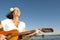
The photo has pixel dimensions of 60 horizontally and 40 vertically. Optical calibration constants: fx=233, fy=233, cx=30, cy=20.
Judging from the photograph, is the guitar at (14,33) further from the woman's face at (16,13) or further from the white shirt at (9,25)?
the woman's face at (16,13)

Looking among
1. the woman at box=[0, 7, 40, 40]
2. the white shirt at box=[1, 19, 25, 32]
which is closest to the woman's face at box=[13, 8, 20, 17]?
the woman at box=[0, 7, 40, 40]

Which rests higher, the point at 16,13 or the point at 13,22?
the point at 16,13

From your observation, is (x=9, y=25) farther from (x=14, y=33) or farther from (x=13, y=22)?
(x=14, y=33)

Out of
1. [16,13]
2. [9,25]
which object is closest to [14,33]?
[9,25]

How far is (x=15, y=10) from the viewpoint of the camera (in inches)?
214

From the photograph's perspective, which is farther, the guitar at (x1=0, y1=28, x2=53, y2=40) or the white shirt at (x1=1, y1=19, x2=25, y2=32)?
the white shirt at (x1=1, y1=19, x2=25, y2=32)

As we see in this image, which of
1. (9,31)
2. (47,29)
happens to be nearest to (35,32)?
(47,29)

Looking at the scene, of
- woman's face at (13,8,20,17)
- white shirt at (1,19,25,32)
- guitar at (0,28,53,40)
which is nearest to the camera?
guitar at (0,28,53,40)

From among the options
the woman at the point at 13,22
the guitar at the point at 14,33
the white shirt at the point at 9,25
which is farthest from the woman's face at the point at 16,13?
the guitar at the point at 14,33

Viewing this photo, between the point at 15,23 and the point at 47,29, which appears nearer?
the point at 47,29

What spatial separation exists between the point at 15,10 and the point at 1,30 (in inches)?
24.7

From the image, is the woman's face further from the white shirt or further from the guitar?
the guitar

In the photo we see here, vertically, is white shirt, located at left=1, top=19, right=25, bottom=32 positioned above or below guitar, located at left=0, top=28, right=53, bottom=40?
above

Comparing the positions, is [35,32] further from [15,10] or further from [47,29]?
[15,10]
